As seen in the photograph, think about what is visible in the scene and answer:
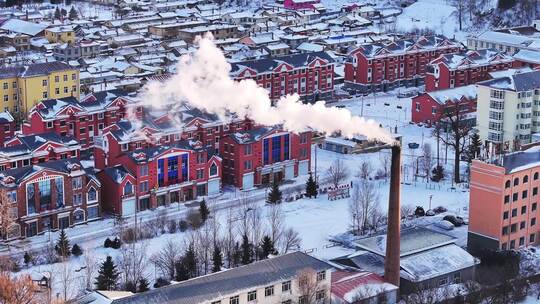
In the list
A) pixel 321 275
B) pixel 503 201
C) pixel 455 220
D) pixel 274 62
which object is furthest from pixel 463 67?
pixel 321 275

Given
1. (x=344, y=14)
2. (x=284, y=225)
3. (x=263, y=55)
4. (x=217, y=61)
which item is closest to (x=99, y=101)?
(x=217, y=61)

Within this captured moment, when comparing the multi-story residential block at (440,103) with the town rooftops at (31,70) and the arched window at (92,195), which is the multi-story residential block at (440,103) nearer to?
the town rooftops at (31,70)

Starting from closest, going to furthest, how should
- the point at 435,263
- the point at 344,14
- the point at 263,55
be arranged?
the point at 435,263 < the point at 263,55 < the point at 344,14

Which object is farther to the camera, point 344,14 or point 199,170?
point 344,14

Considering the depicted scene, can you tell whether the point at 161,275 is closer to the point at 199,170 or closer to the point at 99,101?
the point at 199,170

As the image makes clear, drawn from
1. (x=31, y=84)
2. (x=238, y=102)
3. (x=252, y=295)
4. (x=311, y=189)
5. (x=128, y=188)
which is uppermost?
(x=238, y=102)

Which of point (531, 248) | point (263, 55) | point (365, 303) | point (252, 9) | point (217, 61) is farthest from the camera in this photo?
point (252, 9)

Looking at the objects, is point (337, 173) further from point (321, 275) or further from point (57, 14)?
point (57, 14)
